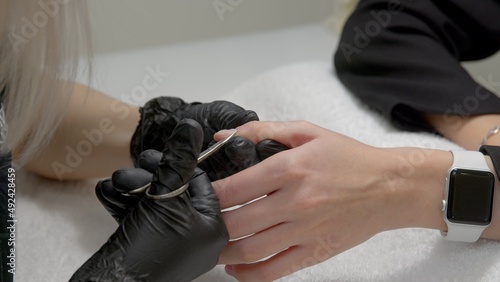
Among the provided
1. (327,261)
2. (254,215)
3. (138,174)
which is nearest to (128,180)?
(138,174)

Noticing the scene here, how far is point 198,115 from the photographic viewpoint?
0.66 meters

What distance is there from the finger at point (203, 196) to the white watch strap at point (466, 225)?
0.79 ft

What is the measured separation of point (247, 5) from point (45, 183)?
2.71ft

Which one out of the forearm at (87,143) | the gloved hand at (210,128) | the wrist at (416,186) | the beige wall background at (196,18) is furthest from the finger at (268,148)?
the beige wall background at (196,18)

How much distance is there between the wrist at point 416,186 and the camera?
602mm

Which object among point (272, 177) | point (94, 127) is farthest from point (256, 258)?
point (94, 127)

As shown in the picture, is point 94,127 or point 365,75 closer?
point 94,127

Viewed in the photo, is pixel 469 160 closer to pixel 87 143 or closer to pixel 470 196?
pixel 470 196

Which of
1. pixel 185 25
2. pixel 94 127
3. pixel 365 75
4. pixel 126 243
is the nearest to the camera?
pixel 126 243

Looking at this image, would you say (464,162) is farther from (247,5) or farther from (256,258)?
(247,5)

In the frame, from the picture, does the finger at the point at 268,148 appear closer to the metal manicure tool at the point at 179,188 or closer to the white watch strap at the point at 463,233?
the metal manicure tool at the point at 179,188

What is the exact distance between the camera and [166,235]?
1.60 feet

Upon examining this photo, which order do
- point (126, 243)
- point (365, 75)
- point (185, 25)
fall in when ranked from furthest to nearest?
point (185, 25)
point (365, 75)
point (126, 243)

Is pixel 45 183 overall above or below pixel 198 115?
below
